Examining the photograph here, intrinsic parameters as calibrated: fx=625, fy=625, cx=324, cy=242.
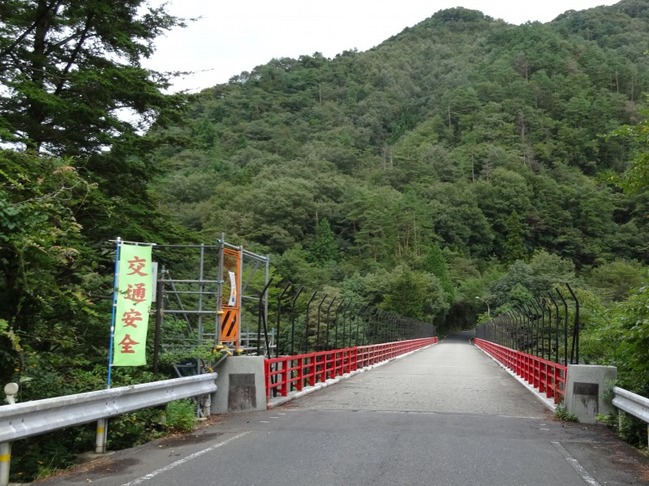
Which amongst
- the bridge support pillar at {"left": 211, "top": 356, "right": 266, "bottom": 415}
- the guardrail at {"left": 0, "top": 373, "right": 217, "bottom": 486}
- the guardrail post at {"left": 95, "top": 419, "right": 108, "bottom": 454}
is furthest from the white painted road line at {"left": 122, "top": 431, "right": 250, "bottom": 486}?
the bridge support pillar at {"left": 211, "top": 356, "right": 266, "bottom": 415}

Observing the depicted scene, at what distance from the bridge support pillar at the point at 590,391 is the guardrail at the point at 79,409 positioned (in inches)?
262

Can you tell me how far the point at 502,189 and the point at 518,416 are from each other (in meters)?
126

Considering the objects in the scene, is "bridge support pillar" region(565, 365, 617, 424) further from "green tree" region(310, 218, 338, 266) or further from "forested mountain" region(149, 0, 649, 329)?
"green tree" region(310, 218, 338, 266)

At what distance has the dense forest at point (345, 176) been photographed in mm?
9953

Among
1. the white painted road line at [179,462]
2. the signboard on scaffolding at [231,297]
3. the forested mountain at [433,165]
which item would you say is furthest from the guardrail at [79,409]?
the forested mountain at [433,165]

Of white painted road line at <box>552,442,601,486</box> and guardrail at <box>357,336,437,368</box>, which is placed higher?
white painted road line at <box>552,442,601,486</box>

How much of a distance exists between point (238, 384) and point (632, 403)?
6.44 metres

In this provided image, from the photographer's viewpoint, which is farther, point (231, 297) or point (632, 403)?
point (231, 297)

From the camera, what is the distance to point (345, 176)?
130125mm

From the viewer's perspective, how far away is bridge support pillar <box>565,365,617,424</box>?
10.9 m

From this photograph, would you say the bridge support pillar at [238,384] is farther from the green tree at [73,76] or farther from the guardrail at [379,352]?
the guardrail at [379,352]

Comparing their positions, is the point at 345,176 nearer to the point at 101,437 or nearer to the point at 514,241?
the point at 514,241

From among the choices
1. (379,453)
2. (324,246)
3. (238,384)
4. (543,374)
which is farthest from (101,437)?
(324,246)

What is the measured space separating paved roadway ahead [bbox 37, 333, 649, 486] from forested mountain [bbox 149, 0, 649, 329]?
215ft
